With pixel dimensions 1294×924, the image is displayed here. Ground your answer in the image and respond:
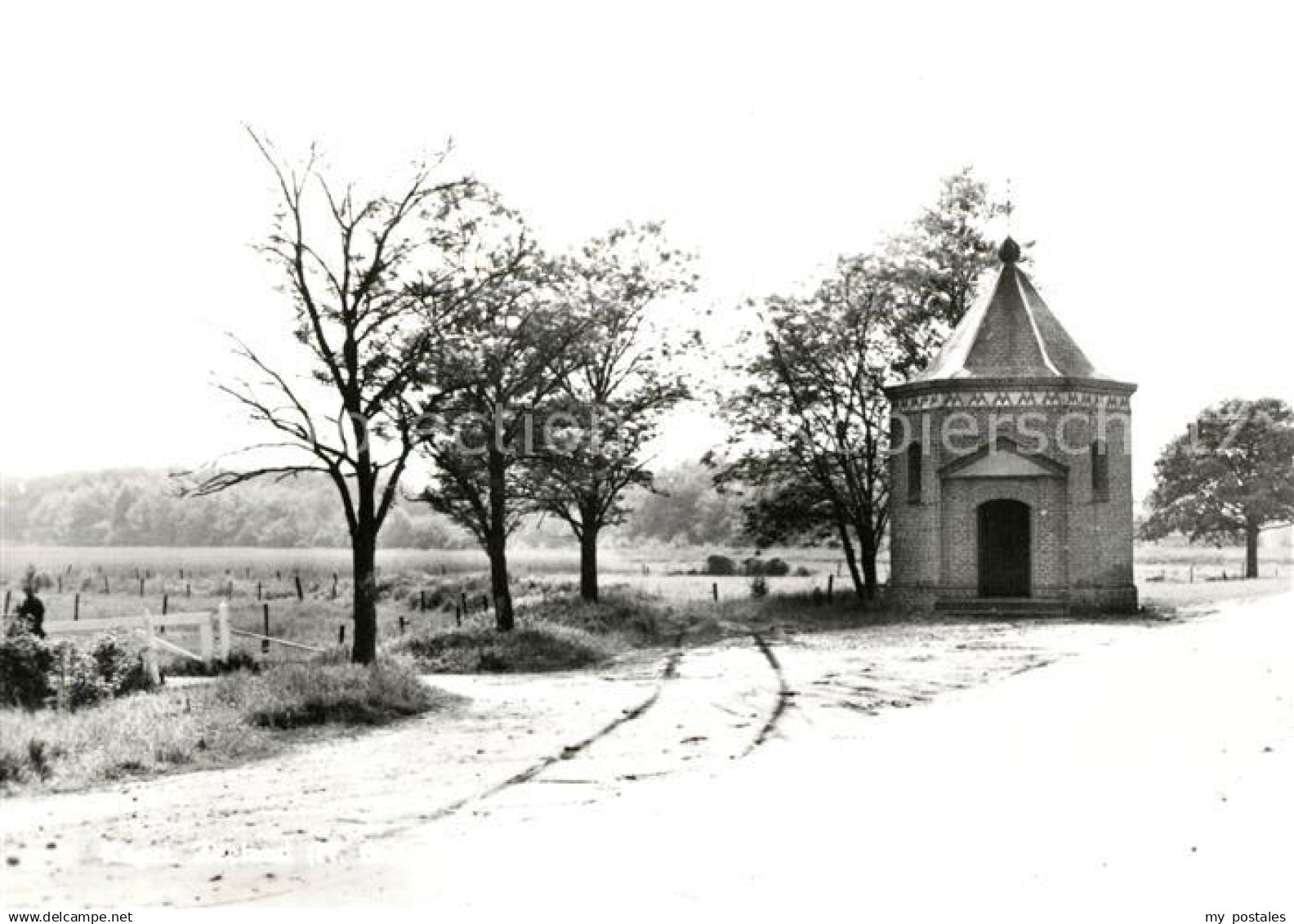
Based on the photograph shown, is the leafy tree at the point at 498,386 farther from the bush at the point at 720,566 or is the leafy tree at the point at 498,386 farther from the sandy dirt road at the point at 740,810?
the bush at the point at 720,566

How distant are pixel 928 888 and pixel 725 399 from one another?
1097 inches

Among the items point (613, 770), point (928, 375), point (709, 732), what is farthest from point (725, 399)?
point (613, 770)

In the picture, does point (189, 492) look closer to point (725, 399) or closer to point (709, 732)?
point (709, 732)

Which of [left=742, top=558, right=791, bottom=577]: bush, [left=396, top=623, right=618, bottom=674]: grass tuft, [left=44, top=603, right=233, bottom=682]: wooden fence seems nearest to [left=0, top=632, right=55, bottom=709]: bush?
[left=44, top=603, right=233, bottom=682]: wooden fence

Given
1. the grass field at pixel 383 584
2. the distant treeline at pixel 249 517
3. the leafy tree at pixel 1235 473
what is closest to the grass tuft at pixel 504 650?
the grass field at pixel 383 584

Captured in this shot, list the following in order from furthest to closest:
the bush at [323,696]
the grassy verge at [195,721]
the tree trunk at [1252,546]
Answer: the tree trunk at [1252,546] → the bush at [323,696] → the grassy verge at [195,721]

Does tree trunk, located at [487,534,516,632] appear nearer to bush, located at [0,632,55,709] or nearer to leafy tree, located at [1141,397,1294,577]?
bush, located at [0,632,55,709]

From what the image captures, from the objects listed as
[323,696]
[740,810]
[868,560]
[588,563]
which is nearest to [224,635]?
[323,696]

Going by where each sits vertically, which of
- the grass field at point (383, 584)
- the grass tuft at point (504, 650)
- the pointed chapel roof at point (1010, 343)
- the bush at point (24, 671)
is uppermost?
the pointed chapel roof at point (1010, 343)

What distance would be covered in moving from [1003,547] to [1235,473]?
29.0 meters

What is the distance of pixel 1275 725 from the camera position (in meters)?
11.5

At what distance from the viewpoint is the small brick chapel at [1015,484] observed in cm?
2922

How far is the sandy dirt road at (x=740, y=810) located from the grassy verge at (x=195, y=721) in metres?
0.51

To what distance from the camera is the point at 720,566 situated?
215ft
